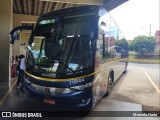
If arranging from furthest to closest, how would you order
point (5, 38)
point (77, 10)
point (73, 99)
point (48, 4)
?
point (48, 4) < point (5, 38) < point (77, 10) < point (73, 99)

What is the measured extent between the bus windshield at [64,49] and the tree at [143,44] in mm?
30249

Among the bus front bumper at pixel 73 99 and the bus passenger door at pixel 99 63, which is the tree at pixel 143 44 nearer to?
the bus passenger door at pixel 99 63

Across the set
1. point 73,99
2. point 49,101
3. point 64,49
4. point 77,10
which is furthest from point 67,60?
point 77,10

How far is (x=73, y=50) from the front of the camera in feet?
19.7

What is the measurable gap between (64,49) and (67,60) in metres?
0.33

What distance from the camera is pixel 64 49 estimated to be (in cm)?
607

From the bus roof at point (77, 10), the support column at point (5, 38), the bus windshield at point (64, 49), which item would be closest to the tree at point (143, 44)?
the support column at point (5, 38)

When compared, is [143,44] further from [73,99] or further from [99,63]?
[73,99]

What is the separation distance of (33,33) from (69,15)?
1226mm

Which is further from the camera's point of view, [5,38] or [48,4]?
[48,4]

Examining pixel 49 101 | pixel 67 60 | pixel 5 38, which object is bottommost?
pixel 49 101

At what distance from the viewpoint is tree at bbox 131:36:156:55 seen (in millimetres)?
35062

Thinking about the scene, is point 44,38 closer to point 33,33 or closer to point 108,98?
point 33,33

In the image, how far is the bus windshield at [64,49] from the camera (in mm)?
5867
